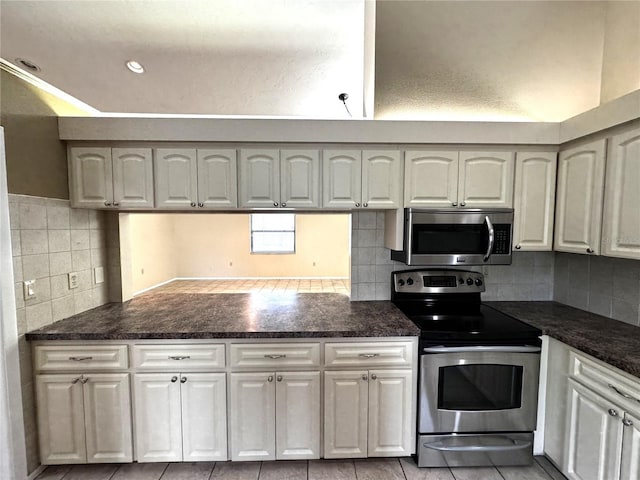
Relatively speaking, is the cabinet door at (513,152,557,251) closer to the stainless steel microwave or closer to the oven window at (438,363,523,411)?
the stainless steel microwave

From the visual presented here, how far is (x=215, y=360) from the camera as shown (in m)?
1.78

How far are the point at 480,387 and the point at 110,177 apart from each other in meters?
2.85

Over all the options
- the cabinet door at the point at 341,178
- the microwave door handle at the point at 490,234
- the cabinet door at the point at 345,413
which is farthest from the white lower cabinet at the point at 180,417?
the microwave door handle at the point at 490,234

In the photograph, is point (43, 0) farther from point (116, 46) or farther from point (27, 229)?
point (27, 229)

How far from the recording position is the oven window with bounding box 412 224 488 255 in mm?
2053

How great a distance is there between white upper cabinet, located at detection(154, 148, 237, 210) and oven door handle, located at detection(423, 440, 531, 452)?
2072 mm

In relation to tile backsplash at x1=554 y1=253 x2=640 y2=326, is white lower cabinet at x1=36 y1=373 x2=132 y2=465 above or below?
below

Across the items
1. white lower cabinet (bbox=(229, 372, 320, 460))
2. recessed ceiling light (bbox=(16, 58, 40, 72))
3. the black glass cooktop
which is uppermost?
recessed ceiling light (bbox=(16, 58, 40, 72))

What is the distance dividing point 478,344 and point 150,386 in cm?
204

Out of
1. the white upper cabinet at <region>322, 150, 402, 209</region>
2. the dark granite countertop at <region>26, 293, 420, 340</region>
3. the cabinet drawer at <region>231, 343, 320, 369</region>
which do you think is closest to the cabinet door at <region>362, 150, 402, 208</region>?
the white upper cabinet at <region>322, 150, 402, 209</region>

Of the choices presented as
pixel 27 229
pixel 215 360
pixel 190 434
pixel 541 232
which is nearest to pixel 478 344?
pixel 541 232

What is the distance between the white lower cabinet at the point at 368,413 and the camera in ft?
5.93

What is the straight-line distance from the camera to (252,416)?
1.80m

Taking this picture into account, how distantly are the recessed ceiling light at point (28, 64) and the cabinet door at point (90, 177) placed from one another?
476 mm
